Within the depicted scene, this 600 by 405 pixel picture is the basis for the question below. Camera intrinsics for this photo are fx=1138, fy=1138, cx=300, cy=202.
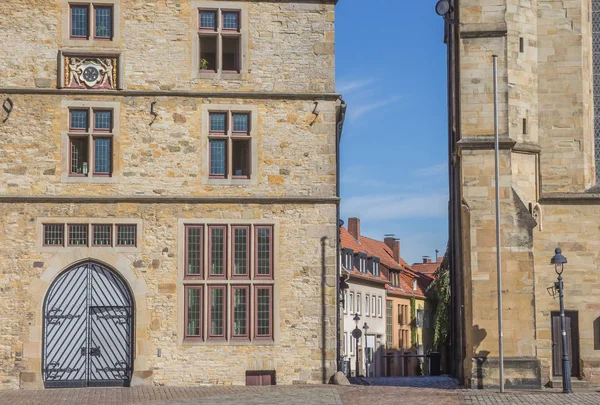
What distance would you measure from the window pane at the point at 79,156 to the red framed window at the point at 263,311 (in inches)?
198

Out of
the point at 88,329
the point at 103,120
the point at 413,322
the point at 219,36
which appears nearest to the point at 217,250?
the point at 88,329

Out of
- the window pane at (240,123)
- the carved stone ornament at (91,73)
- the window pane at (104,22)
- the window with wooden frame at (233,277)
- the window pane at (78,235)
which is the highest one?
the window pane at (104,22)

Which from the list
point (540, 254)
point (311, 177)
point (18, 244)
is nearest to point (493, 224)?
point (540, 254)

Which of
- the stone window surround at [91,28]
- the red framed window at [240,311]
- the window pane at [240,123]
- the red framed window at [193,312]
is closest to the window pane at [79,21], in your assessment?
the stone window surround at [91,28]

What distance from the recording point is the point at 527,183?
→ 2808 cm

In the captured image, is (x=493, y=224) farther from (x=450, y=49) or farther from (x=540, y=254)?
(x=450, y=49)

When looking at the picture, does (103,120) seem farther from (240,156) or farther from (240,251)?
(240,251)

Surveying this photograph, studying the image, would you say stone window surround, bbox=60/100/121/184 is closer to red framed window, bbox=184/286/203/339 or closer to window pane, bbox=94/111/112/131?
window pane, bbox=94/111/112/131

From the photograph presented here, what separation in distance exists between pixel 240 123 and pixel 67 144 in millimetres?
4129

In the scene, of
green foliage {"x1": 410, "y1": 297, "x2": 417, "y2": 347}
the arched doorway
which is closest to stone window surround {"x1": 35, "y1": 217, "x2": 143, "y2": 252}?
the arched doorway

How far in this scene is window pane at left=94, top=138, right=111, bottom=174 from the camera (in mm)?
27047

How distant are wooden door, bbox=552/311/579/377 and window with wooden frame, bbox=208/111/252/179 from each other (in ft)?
27.8

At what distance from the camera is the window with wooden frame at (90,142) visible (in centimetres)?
2698

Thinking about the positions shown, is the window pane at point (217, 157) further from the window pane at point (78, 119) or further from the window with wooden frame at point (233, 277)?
the window pane at point (78, 119)
